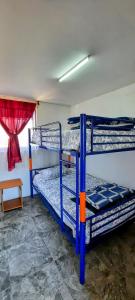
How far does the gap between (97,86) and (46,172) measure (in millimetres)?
2214

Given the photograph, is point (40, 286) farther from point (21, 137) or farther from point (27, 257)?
point (21, 137)

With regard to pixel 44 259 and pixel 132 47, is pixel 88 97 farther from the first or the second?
pixel 44 259

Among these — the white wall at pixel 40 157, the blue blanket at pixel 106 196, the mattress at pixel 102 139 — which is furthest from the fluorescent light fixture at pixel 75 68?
the blue blanket at pixel 106 196

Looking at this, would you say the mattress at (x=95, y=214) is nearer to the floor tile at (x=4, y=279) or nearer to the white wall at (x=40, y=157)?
the floor tile at (x=4, y=279)

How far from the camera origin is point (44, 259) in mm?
1850

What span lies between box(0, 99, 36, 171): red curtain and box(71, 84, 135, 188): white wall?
1.65 metres

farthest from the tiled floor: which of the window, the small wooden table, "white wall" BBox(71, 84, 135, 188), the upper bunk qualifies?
the window

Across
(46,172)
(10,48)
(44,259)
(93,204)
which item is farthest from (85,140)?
(46,172)

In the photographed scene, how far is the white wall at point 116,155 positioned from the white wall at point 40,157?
879 mm

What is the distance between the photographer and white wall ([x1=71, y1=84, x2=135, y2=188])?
2684 mm

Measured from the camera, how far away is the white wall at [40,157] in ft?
11.2

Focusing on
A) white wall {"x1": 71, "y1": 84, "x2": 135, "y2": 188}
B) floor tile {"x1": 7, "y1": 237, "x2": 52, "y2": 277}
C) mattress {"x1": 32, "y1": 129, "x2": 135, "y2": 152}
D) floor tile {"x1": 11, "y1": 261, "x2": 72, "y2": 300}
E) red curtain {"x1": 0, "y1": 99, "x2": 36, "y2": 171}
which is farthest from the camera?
red curtain {"x1": 0, "y1": 99, "x2": 36, "y2": 171}

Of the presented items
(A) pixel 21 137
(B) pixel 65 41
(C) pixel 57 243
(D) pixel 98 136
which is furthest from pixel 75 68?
(C) pixel 57 243

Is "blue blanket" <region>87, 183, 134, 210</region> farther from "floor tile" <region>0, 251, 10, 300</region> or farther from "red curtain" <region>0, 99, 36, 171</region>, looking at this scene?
"red curtain" <region>0, 99, 36, 171</region>
